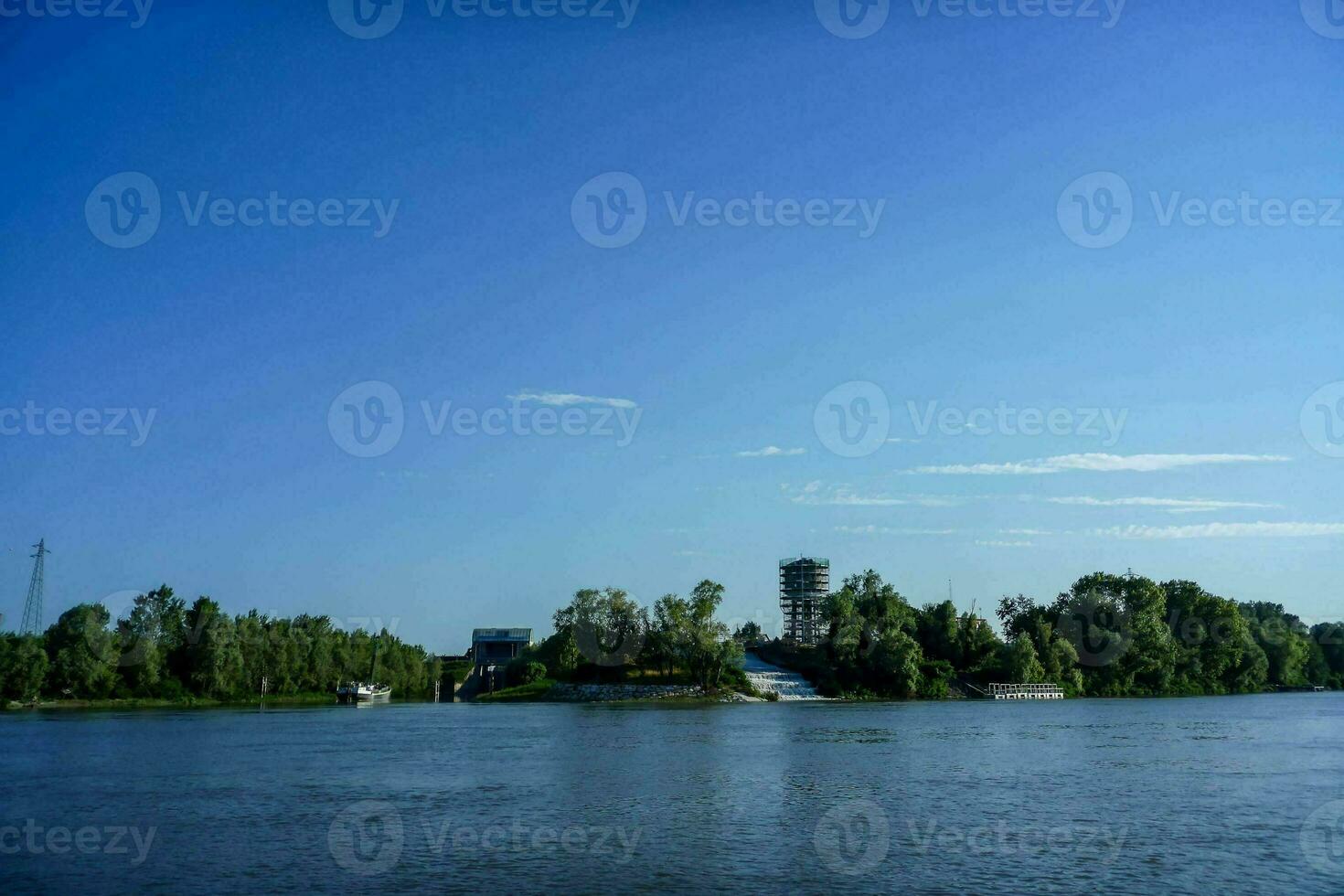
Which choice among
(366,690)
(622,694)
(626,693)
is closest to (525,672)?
(622,694)

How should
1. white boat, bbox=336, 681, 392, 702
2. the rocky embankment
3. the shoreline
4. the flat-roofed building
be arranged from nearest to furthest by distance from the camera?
the shoreline
the rocky embankment
white boat, bbox=336, 681, 392, 702
the flat-roofed building

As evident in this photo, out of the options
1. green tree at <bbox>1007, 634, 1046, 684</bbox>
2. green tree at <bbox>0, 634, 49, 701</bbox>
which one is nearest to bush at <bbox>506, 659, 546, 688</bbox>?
green tree at <bbox>0, 634, 49, 701</bbox>

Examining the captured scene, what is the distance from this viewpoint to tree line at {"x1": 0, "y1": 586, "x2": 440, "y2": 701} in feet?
330

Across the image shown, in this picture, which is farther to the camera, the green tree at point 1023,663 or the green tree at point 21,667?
the green tree at point 1023,663

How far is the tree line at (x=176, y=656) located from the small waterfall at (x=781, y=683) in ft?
156

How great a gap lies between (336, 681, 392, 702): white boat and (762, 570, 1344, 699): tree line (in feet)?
176

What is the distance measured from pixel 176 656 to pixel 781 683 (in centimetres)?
7051

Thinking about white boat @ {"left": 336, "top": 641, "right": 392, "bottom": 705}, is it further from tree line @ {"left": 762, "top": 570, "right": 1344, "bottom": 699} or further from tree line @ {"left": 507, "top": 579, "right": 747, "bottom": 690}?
tree line @ {"left": 762, "top": 570, "right": 1344, "bottom": 699}

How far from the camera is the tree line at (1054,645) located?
411 ft

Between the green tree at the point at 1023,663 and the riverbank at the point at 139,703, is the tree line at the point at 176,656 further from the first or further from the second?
the green tree at the point at 1023,663

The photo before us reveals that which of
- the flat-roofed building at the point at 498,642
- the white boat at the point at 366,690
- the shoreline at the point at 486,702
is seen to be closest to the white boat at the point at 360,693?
the white boat at the point at 366,690

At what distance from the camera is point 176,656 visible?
115 metres

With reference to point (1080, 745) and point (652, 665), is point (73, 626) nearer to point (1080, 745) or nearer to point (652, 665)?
point (652, 665)

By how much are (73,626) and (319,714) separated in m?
29.3
